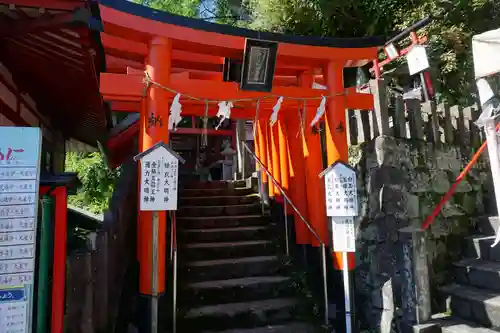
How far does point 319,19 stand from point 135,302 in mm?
10202

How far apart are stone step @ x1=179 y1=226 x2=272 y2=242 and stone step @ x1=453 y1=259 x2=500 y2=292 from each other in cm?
332

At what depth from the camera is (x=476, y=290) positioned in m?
5.05

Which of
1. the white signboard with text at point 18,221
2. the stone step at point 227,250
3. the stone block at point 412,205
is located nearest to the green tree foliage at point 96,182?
the stone step at point 227,250

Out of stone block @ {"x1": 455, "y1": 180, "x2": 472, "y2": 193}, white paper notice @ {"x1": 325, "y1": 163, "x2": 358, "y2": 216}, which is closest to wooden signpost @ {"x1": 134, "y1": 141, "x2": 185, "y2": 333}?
white paper notice @ {"x1": 325, "y1": 163, "x2": 358, "y2": 216}

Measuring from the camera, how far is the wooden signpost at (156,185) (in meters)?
4.42

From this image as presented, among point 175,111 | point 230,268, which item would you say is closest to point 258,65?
point 175,111

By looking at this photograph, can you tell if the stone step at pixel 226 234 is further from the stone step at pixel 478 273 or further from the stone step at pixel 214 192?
the stone step at pixel 478 273

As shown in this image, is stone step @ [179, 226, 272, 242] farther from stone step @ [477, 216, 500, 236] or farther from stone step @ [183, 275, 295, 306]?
stone step @ [477, 216, 500, 236]

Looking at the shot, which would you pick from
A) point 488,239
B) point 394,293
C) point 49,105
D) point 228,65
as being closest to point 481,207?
point 488,239

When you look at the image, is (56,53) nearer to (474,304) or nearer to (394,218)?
(394,218)

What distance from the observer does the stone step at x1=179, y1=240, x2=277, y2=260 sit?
20.3 feet

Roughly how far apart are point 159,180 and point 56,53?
2.30 meters

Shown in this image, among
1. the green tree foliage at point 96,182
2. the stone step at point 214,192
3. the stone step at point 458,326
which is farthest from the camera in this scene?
the green tree foliage at point 96,182

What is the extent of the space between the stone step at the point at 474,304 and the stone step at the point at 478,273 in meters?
0.11
